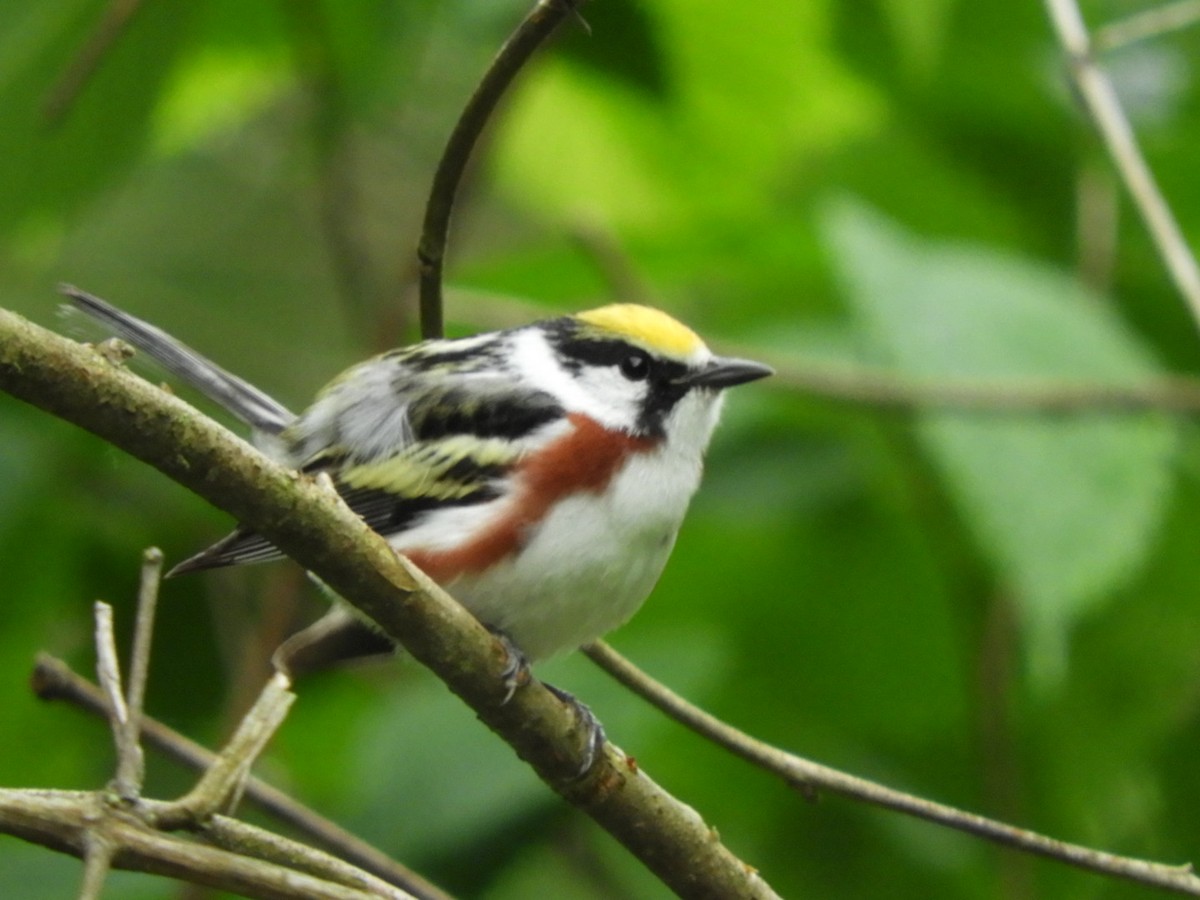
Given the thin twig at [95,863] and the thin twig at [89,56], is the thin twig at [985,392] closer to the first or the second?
the thin twig at [89,56]

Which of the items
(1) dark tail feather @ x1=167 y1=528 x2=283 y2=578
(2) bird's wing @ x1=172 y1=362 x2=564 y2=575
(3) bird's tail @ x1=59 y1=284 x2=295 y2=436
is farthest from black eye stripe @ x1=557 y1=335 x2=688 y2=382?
(1) dark tail feather @ x1=167 y1=528 x2=283 y2=578

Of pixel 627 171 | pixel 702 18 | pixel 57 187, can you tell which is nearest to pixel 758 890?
pixel 57 187

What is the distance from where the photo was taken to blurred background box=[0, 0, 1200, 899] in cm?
312

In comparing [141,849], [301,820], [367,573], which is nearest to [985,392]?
[301,820]

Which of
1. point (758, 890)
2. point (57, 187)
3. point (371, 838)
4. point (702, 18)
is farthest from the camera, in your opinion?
point (702, 18)

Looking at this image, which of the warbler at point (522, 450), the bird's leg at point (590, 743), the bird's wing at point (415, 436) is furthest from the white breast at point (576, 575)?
the bird's leg at point (590, 743)

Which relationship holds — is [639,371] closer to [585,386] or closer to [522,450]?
[585,386]

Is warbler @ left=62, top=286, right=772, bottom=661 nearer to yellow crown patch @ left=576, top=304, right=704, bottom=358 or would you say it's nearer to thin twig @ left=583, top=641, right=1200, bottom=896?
yellow crown patch @ left=576, top=304, right=704, bottom=358

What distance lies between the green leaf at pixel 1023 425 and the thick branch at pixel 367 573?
1004 millimetres

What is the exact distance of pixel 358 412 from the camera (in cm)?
288

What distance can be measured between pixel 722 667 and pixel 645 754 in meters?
0.45

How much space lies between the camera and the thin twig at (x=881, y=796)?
6.85 feet

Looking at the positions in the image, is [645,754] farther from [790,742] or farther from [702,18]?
[702,18]

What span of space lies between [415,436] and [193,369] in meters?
0.43
